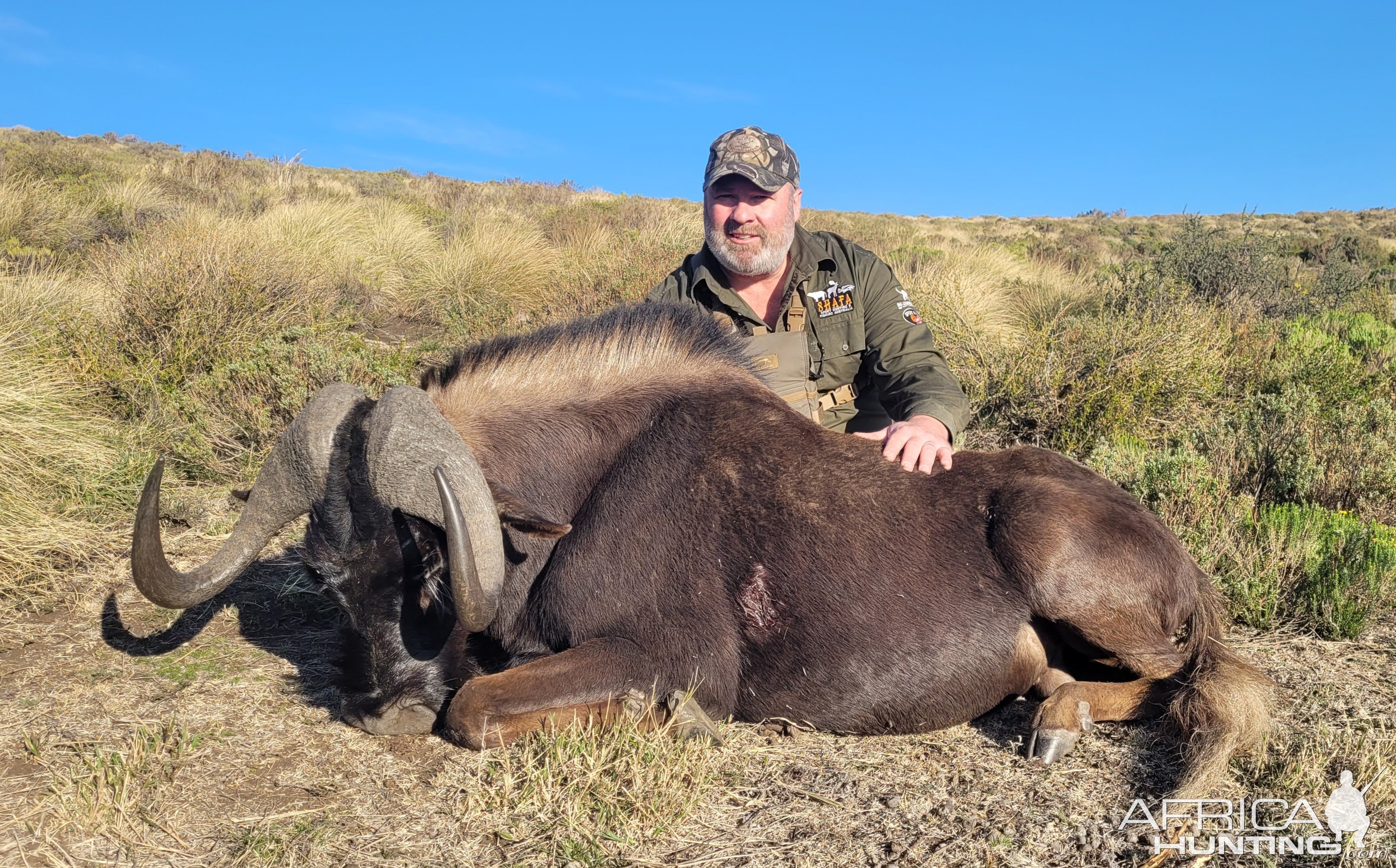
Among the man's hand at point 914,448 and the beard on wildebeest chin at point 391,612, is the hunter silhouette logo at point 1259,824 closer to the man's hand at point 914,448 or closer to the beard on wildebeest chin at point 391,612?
the man's hand at point 914,448

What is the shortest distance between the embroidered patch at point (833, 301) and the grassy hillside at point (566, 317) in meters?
2.11

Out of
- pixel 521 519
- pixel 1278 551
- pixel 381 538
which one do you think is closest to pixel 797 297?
pixel 521 519

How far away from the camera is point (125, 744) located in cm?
356

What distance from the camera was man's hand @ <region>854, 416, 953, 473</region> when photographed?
3.87m

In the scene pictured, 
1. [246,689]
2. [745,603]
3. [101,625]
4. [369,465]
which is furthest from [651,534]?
[101,625]

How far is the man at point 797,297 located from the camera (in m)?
5.40

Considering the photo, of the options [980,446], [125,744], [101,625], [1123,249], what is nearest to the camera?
[125,744]

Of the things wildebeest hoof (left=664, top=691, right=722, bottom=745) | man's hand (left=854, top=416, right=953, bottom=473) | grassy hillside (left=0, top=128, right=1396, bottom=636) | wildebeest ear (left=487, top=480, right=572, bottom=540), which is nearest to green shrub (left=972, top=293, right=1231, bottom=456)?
grassy hillside (left=0, top=128, right=1396, bottom=636)

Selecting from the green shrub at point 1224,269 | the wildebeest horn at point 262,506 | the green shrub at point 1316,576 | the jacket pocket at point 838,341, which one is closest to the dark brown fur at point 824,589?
the wildebeest horn at point 262,506

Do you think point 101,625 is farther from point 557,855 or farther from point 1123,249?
point 1123,249

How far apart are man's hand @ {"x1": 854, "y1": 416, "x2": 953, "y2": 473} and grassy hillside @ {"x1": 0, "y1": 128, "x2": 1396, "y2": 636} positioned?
1.96 meters

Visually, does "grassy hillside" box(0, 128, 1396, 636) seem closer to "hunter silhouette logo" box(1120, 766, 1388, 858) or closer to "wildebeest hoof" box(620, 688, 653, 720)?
"hunter silhouette logo" box(1120, 766, 1388, 858)

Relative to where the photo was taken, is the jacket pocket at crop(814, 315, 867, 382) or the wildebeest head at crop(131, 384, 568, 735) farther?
the jacket pocket at crop(814, 315, 867, 382)

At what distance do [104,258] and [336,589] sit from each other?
10038 mm
